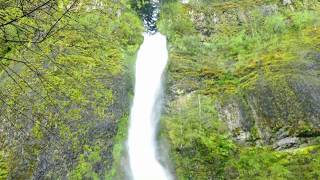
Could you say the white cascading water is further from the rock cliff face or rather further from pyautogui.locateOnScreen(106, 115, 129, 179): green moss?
the rock cliff face

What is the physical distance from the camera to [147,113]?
1493 centimetres

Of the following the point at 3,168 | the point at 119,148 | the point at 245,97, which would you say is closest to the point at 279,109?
the point at 245,97

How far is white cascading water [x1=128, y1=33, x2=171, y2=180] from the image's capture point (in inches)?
493

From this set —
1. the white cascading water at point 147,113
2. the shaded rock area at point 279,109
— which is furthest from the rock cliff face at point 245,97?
the white cascading water at point 147,113

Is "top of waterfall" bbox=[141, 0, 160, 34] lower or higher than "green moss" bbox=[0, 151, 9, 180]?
higher

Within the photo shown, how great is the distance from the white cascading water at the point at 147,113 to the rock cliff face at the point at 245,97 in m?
0.59

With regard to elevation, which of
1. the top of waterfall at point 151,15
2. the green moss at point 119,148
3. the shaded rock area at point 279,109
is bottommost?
the green moss at point 119,148

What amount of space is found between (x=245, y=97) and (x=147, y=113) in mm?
3798

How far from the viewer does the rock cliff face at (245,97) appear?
39.8 feet

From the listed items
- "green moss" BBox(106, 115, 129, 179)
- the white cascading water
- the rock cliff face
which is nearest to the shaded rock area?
the rock cliff face

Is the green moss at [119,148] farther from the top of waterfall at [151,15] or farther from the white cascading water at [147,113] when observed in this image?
the top of waterfall at [151,15]

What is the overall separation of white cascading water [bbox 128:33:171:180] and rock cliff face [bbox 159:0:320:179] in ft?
1.94

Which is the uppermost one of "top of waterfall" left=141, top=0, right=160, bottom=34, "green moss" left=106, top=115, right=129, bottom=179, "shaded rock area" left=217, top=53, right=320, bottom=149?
"top of waterfall" left=141, top=0, right=160, bottom=34

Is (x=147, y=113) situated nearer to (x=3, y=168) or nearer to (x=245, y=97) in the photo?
(x=245, y=97)
